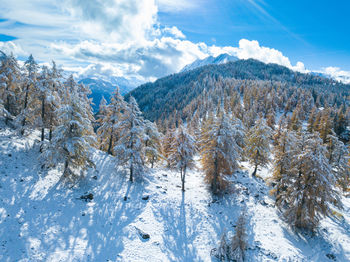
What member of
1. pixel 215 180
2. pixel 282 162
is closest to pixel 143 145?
pixel 215 180

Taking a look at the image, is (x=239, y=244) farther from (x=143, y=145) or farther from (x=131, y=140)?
(x=131, y=140)

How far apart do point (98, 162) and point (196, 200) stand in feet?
49.1

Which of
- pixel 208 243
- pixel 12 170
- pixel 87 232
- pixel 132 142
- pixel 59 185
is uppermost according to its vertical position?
pixel 132 142

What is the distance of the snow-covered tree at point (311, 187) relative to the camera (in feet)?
59.6

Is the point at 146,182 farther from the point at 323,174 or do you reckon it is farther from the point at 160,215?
the point at 323,174

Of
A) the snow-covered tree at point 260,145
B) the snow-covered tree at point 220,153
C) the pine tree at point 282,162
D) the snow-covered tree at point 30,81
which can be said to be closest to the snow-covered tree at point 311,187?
the pine tree at point 282,162

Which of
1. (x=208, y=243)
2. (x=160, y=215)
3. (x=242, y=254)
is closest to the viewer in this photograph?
(x=242, y=254)

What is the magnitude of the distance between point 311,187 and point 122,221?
20.1 metres

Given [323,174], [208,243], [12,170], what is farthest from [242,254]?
[12,170]

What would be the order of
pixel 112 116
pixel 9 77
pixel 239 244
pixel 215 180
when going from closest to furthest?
pixel 239 244
pixel 9 77
pixel 215 180
pixel 112 116

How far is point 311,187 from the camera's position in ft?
61.7

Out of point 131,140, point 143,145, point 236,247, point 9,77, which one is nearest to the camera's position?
point 236,247

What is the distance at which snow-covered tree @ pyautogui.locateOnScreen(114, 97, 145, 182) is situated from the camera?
2154 cm

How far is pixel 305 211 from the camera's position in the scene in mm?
18609
